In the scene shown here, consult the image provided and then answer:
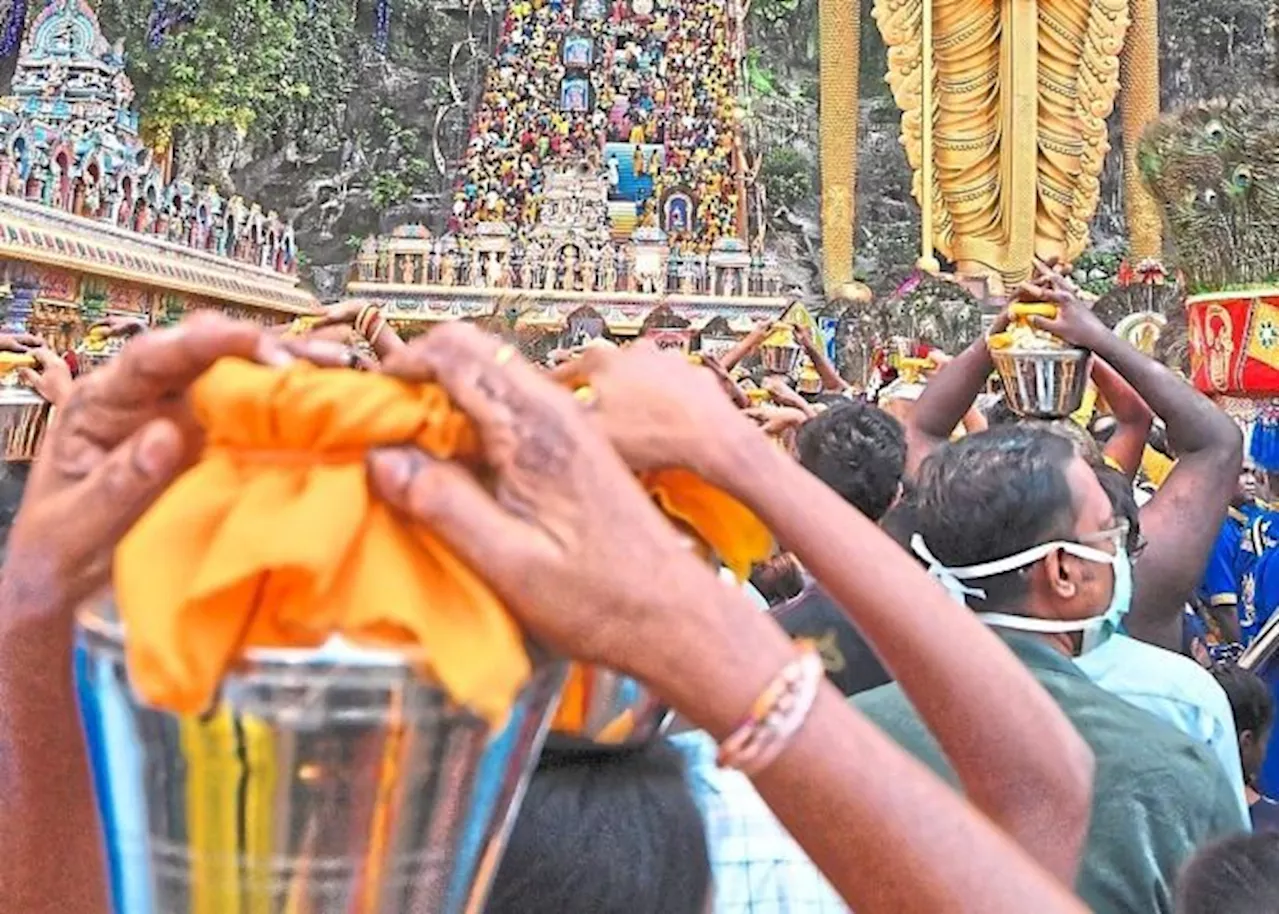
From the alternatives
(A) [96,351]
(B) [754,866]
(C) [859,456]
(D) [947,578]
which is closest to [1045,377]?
(C) [859,456]

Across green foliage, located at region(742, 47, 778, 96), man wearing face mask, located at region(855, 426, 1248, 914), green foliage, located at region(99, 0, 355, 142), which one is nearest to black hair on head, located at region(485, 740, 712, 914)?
man wearing face mask, located at region(855, 426, 1248, 914)

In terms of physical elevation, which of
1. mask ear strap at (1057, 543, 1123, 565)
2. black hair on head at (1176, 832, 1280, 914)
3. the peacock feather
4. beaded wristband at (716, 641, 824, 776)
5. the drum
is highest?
the peacock feather

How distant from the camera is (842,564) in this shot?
0.56m

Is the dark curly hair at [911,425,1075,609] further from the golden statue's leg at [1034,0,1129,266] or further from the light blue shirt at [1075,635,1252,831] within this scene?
the golden statue's leg at [1034,0,1129,266]

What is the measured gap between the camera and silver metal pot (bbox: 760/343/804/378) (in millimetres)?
5043

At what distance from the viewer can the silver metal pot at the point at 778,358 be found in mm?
5043

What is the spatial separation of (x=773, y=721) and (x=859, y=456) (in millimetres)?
1331

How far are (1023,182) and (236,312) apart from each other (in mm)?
4960

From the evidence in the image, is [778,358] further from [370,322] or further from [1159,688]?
[1159,688]

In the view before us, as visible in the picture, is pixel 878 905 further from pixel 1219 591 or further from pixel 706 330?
pixel 706 330

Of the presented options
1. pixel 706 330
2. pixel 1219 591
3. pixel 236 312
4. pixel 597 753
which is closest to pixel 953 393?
pixel 1219 591

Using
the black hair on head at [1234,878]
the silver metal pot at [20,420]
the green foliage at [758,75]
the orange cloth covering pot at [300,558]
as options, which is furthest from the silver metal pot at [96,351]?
the green foliage at [758,75]

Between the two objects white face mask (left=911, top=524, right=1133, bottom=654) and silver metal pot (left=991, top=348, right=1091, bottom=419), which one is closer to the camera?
white face mask (left=911, top=524, right=1133, bottom=654)

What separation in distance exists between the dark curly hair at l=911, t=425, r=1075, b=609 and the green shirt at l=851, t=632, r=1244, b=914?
0.12 m
